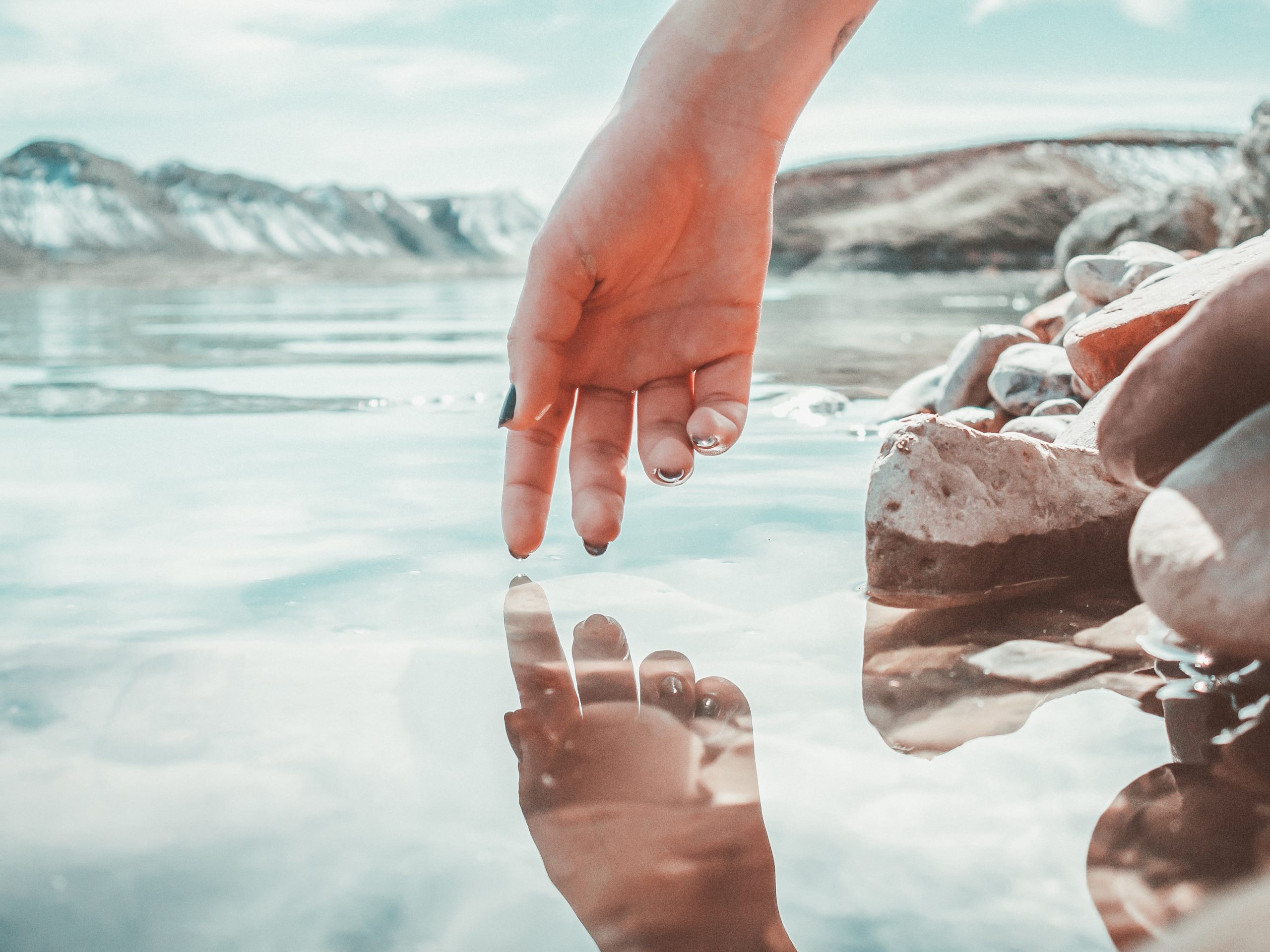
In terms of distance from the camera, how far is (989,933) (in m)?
0.77

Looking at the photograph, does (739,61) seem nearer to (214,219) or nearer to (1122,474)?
(1122,474)

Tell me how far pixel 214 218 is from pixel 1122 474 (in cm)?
10287

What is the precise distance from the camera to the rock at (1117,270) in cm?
283

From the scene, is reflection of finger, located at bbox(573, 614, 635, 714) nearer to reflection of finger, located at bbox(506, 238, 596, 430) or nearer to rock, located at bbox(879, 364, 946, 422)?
reflection of finger, located at bbox(506, 238, 596, 430)

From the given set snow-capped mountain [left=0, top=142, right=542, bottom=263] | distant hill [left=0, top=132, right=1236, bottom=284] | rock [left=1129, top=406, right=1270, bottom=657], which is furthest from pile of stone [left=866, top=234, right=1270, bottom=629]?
snow-capped mountain [left=0, top=142, right=542, bottom=263]

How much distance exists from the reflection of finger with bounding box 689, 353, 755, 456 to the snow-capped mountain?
82.9 meters

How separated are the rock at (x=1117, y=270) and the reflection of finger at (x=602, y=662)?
2.03 m

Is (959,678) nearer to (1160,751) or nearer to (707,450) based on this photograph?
(1160,751)

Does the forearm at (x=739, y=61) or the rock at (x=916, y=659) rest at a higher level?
the forearm at (x=739, y=61)

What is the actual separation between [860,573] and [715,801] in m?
0.77

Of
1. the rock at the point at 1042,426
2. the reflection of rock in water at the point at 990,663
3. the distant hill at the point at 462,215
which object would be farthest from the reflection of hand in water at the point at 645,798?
the distant hill at the point at 462,215

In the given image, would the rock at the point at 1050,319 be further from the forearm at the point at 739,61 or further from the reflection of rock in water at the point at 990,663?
the reflection of rock in water at the point at 990,663

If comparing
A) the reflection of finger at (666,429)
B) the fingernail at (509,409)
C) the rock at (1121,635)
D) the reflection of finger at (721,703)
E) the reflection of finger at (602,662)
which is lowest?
the reflection of finger at (602,662)

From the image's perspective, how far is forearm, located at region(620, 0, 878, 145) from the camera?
180 centimetres
